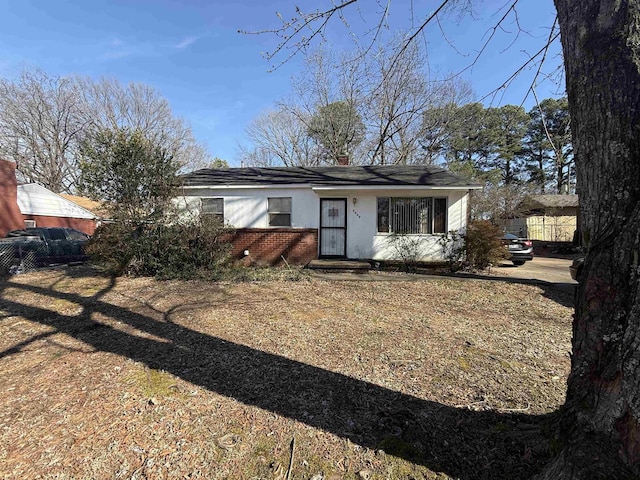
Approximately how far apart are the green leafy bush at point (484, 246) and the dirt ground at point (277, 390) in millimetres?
3628

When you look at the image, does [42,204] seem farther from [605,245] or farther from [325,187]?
[605,245]

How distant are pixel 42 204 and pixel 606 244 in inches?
955

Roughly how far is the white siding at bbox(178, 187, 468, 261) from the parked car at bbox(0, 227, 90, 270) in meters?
4.90

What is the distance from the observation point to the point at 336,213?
10.8 m

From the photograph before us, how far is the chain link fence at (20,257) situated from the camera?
852 cm

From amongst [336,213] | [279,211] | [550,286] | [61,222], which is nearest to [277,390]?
[550,286]

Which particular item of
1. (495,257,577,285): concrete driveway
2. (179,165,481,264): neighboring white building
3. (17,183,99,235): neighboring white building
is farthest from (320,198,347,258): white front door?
(17,183,99,235): neighboring white building

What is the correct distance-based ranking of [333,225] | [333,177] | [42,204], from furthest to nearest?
[42,204], [333,177], [333,225]

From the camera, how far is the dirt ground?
2.04 metres

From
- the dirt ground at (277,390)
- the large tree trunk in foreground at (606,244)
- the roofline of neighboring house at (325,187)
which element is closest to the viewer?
the large tree trunk in foreground at (606,244)

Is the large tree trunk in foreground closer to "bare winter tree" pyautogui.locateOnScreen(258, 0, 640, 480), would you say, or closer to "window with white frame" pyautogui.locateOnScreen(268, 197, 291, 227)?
"bare winter tree" pyautogui.locateOnScreen(258, 0, 640, 480)

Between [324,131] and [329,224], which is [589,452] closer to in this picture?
[329,224]

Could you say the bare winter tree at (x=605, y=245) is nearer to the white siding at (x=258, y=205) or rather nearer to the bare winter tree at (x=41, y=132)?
the white siding at (x=258, y=205)

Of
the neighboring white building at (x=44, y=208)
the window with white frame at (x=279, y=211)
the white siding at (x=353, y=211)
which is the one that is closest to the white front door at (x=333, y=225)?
the white siding at (x=353, y=211)
